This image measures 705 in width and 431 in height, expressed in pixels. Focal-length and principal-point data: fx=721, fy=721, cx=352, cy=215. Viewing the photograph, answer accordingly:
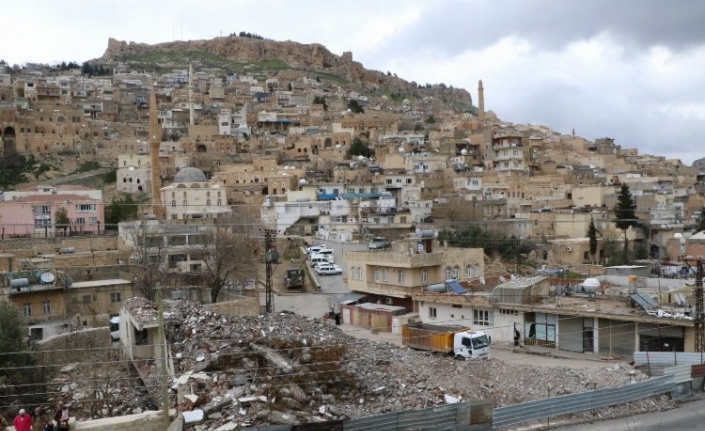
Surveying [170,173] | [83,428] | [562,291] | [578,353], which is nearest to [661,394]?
[578,353]

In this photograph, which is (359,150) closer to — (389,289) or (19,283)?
(389,289)

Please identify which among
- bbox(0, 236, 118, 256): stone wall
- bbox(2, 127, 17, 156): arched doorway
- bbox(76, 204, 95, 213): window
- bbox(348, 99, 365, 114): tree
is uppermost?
bbox(348, 99, 365, 114): tree

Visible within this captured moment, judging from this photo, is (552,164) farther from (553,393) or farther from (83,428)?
(83,428)

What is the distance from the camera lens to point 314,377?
1378cm

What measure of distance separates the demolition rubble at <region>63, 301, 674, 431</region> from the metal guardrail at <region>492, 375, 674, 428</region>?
0.19 metres

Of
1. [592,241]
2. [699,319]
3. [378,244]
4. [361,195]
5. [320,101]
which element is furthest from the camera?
[320,101]

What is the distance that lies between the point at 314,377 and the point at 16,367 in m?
6.10

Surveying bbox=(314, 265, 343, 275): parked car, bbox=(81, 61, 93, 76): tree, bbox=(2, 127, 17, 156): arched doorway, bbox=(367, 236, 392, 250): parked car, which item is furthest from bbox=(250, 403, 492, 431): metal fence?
bbox=(81, 61, 93, 76): tree

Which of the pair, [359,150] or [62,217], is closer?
[62,217]

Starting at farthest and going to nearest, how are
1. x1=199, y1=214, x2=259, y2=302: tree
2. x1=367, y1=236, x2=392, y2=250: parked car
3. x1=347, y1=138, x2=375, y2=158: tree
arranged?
x1=347, y1=138, x2=375, y2=158: tree < x1=367, y1=236, x2=392, y2=250: parked car < x1=199, y1=214, x2=259, y2=302: tree

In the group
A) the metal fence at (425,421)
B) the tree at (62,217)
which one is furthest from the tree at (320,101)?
the metal fence at (425,421)

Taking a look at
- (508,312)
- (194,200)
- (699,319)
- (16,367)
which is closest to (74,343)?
(16,367)

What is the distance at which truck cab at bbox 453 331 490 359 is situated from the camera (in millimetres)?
17297

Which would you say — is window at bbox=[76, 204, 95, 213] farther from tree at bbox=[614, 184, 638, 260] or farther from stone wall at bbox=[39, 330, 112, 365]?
tree at bbox=[614, 184, 638, 260]
